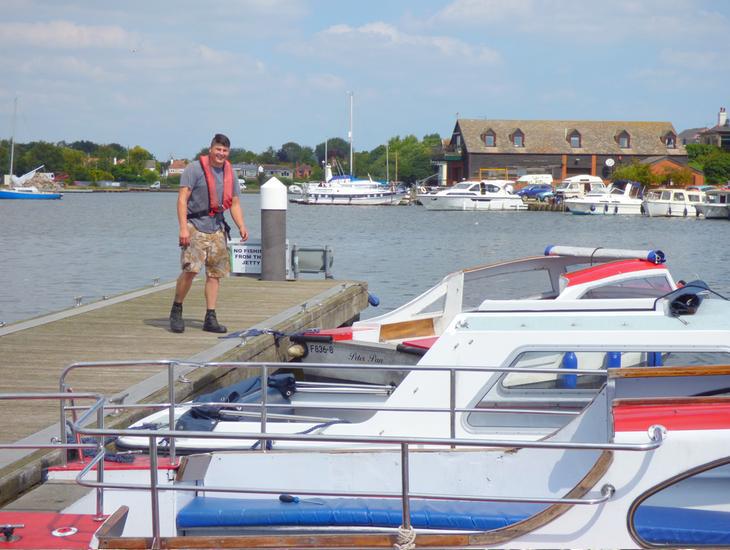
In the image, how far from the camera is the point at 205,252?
986cm

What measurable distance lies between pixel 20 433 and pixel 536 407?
3386 mm

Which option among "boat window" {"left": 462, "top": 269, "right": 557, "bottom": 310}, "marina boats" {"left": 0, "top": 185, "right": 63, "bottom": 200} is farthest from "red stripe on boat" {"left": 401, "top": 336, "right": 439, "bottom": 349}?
"marina boats" {"left": 0, "top": 185, "right": 63, "bottom": 200}

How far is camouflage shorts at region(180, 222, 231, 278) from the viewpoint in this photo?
9.81 m

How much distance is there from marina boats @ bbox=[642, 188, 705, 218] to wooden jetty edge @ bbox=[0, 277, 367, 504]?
2239 inches

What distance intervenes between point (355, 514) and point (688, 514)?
4.80 ft

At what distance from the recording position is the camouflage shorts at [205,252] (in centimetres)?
981

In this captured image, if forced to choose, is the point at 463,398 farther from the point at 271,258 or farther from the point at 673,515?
the point at 271,258

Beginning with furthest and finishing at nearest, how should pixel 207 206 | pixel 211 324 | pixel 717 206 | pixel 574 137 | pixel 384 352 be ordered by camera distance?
pixel 574 137
pixel 717 206
pixel 211 324
pixel 207 206
pixel 384 352

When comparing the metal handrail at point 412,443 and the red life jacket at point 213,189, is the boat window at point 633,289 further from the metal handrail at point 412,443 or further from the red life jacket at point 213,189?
the metal handrail at point 412,443

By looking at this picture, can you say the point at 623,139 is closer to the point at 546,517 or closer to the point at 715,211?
the point at 715,211

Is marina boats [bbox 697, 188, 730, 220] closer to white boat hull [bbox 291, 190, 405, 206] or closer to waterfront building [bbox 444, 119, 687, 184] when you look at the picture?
waterfront building [bbox 444, 119, 687, 184]

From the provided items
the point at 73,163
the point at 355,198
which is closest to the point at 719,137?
the point at 355,198

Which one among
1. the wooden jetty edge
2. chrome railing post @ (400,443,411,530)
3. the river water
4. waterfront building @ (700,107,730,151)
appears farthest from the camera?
waterfront building @ (700,107,730,151)

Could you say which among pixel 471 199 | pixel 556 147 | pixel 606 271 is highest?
pixel 556 147
